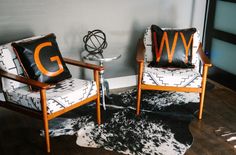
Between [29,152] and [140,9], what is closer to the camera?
[29,152]

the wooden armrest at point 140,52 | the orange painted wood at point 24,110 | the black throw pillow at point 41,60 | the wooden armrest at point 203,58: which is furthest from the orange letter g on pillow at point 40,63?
the wooden armrest at point 203,58

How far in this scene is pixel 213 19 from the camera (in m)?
3.75

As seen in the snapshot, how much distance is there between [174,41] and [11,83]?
59.3 inches

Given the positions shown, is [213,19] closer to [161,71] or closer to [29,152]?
[161,71]

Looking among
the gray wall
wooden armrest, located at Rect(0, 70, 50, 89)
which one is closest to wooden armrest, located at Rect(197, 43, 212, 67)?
the gray wall

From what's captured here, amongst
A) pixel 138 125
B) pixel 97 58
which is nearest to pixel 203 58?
pixel 138 125

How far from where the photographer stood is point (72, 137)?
2.55 meters

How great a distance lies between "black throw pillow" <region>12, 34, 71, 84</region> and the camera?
2418 mm

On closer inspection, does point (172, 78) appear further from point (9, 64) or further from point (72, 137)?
point (9, 64)

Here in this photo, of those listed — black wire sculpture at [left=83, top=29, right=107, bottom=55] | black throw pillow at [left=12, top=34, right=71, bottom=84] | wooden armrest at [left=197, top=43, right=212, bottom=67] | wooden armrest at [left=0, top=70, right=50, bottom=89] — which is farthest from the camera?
black wire sculpture at [left=83, top=29, right=107, bottom=55]

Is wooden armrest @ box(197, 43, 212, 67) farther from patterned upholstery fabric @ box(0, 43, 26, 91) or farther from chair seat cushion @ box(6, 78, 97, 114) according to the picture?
patterned upholstery fabric @ box(0, 43, 26, 91)

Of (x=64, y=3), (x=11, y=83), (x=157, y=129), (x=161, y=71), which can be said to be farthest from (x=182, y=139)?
(x=64, y=3)

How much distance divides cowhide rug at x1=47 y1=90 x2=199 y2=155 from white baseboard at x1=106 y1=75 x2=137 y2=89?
0.74ft

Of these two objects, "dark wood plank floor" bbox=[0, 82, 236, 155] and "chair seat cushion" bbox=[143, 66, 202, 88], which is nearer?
"dark wood plank floor" bbox=[0, 82, 236, 155]
